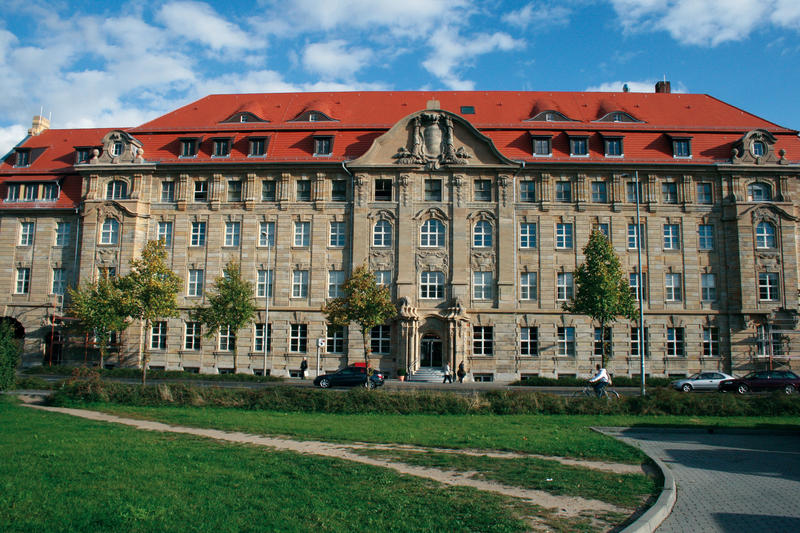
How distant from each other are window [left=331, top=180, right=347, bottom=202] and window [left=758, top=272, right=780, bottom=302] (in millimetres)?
29640

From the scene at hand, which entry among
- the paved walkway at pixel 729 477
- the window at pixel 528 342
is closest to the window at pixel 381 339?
the window at pixel 528 342

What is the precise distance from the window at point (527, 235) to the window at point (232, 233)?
2046cm

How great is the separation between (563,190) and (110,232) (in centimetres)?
3340

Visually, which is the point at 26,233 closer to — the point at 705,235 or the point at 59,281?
the point at 59,281

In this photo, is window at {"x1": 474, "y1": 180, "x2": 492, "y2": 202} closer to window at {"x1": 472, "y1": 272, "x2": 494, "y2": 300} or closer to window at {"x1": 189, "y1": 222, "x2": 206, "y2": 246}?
window at {"x1": 472, "y1": 272, "x2": 494, "y2": 300}

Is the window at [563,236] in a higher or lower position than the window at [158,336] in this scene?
higher

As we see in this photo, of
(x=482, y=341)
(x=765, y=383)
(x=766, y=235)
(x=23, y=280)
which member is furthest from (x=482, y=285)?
(x=23, y=280)

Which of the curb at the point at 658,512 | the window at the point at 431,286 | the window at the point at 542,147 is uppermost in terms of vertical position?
the window at the point at 542,147

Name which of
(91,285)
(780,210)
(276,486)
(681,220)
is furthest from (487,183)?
(276,486)

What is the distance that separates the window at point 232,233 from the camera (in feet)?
141

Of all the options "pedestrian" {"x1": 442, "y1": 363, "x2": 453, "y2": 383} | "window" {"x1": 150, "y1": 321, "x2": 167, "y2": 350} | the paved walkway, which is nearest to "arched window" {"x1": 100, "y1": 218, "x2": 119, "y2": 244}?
"window" {"x1": 150, "y1": 321, "x2": 167, "y2": 350}

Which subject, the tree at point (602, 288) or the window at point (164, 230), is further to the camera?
the window at point (164, 230)

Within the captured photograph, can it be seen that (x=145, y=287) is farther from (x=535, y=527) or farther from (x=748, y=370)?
(x=748, y=370)

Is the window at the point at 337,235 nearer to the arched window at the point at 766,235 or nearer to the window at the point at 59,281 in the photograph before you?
the window at the point at 59,281
